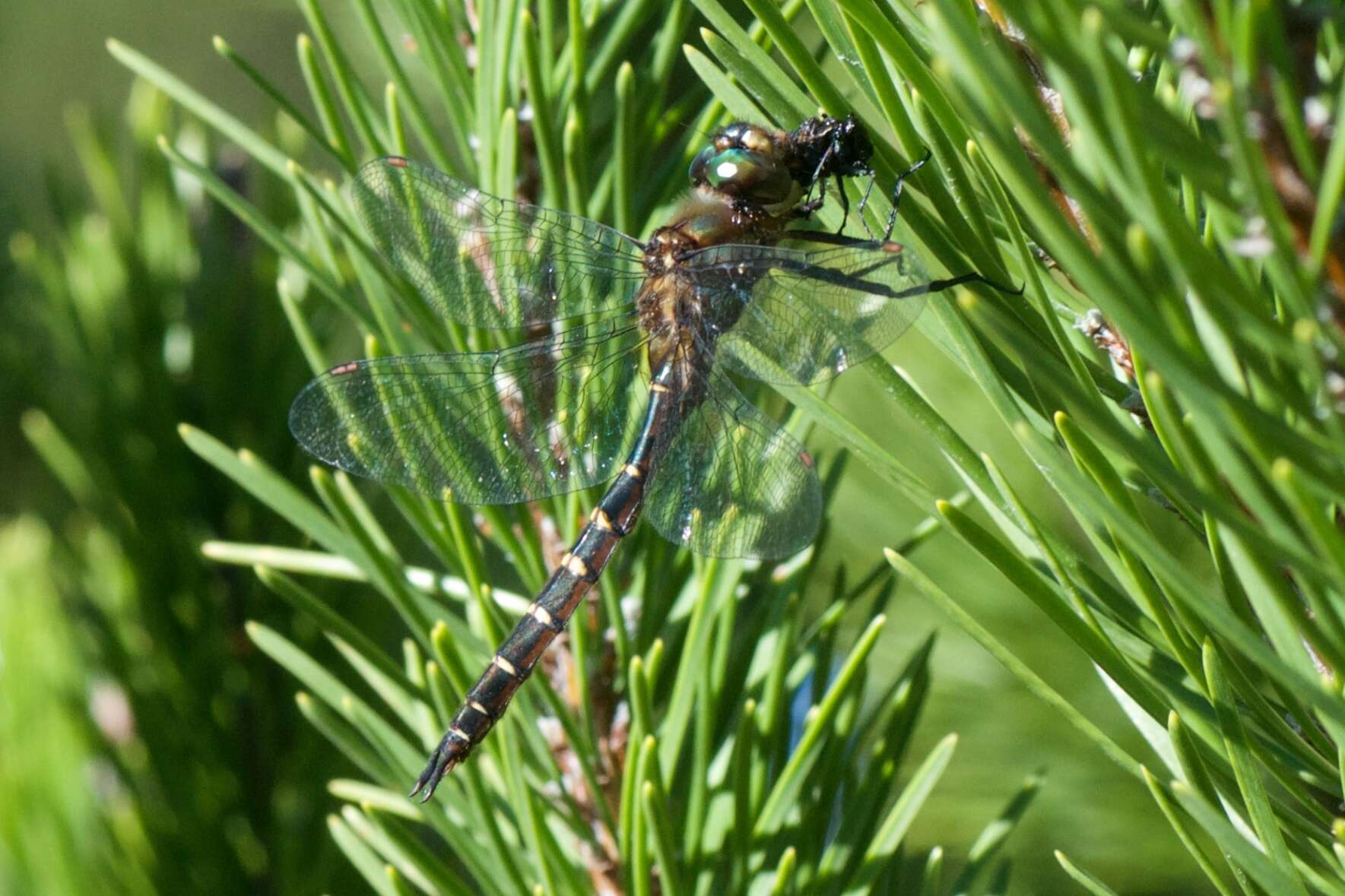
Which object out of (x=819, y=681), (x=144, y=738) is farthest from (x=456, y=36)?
(x=144, y=738)

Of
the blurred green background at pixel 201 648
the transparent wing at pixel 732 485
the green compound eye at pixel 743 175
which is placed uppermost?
the green compound eye at pixel 743 175

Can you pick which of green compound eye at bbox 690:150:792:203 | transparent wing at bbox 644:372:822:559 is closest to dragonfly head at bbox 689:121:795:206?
green compound eye at bbox 690:150:792:203

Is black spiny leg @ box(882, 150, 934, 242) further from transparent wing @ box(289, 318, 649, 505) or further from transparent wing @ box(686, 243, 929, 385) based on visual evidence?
transparent wing @ box(289, 318, 649, 505)

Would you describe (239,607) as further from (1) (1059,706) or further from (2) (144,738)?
(1) (1059,706)

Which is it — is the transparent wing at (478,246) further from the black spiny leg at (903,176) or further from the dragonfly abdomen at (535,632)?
the black spiny leg at (903,176)

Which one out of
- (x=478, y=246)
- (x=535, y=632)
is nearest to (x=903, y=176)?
(x=535, y=632)

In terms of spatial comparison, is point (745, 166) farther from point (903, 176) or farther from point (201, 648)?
point (201, 648)

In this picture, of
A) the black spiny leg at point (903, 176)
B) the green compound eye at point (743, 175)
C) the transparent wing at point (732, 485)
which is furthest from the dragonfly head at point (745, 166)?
the black spiny leg at point (903, 176)
